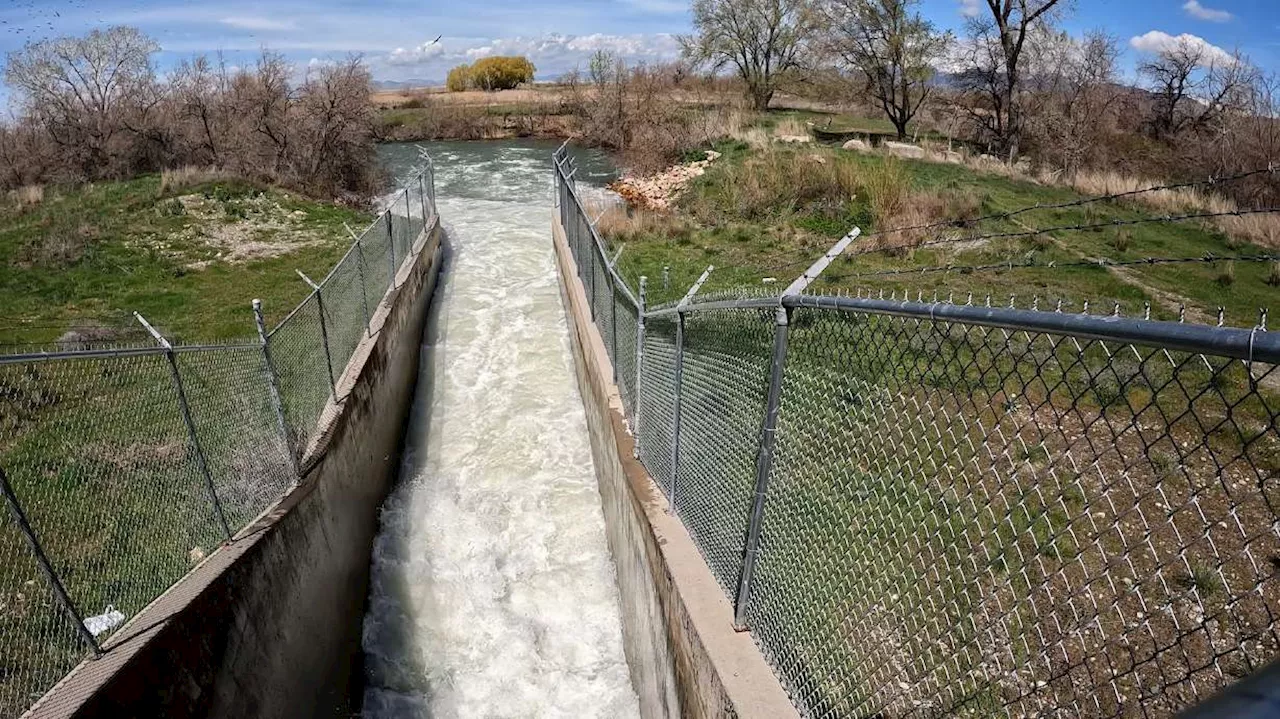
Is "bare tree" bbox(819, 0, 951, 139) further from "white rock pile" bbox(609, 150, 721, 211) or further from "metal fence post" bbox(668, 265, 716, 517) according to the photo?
"metal fence post" bbox(668, 265, 716, 517)

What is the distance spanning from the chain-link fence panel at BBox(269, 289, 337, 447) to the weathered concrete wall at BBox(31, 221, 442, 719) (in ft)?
0.62

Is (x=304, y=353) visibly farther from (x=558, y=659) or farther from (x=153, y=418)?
(x=558, y=659)

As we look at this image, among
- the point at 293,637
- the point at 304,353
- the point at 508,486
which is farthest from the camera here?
the point at 508,486

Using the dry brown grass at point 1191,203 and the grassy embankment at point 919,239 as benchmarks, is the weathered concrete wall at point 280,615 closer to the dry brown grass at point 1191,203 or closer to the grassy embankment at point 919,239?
the grassy embankment at point 919,239

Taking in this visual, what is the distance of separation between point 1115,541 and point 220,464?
6673 mm

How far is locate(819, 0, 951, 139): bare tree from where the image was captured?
28.0 meters

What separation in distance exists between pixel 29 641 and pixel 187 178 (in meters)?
17.8

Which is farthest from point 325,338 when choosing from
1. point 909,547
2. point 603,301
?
point 909,547

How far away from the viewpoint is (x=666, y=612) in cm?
477

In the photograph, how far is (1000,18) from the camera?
86.0 ft

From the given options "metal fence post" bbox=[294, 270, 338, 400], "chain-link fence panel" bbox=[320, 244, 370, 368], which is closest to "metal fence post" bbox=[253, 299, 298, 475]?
"metal fence post" bbox=[294, 270, 338, 400]

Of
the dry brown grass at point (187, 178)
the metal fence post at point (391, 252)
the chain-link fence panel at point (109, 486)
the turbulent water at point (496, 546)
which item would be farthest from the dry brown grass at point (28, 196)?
the chain-link fence panel at point (109, 486)

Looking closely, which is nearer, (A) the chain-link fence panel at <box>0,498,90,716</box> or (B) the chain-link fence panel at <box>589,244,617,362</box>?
(A) the chain-link fence panel at <box>0,498,90,716</box>

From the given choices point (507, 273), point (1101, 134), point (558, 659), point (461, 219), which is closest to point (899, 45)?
point (1101, 134)
